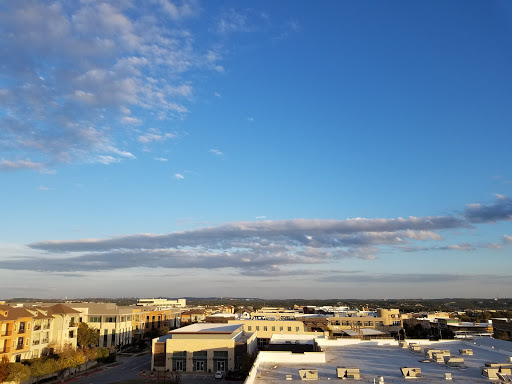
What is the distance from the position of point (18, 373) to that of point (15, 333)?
12.6 m

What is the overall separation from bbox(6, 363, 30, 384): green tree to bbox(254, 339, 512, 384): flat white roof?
3830cm

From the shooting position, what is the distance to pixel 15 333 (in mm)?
64938

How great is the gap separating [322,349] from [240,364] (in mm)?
26624

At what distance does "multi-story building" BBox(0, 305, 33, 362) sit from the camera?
62688mm

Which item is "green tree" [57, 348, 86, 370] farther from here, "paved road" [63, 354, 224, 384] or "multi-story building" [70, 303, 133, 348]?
"multi-story building" [70, 303, 133, 348]

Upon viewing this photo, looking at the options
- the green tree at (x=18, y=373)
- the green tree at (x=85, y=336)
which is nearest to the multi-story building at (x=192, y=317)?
the green tree at (x=85, y=336)

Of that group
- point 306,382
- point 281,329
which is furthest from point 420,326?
point 306,382

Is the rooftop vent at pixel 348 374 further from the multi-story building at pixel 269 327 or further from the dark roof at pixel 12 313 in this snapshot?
the multi-story building at pixel 269 327

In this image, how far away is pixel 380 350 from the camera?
4909cm

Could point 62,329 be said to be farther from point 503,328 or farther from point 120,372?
point 503,328

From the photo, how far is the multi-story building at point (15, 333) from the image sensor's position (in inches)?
2468

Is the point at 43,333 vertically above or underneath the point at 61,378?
above

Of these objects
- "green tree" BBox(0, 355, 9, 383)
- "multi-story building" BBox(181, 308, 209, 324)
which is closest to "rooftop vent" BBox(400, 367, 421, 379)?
"green tree" BBox(0, 355, 9, 383)

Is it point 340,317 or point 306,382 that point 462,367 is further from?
point 340,317
